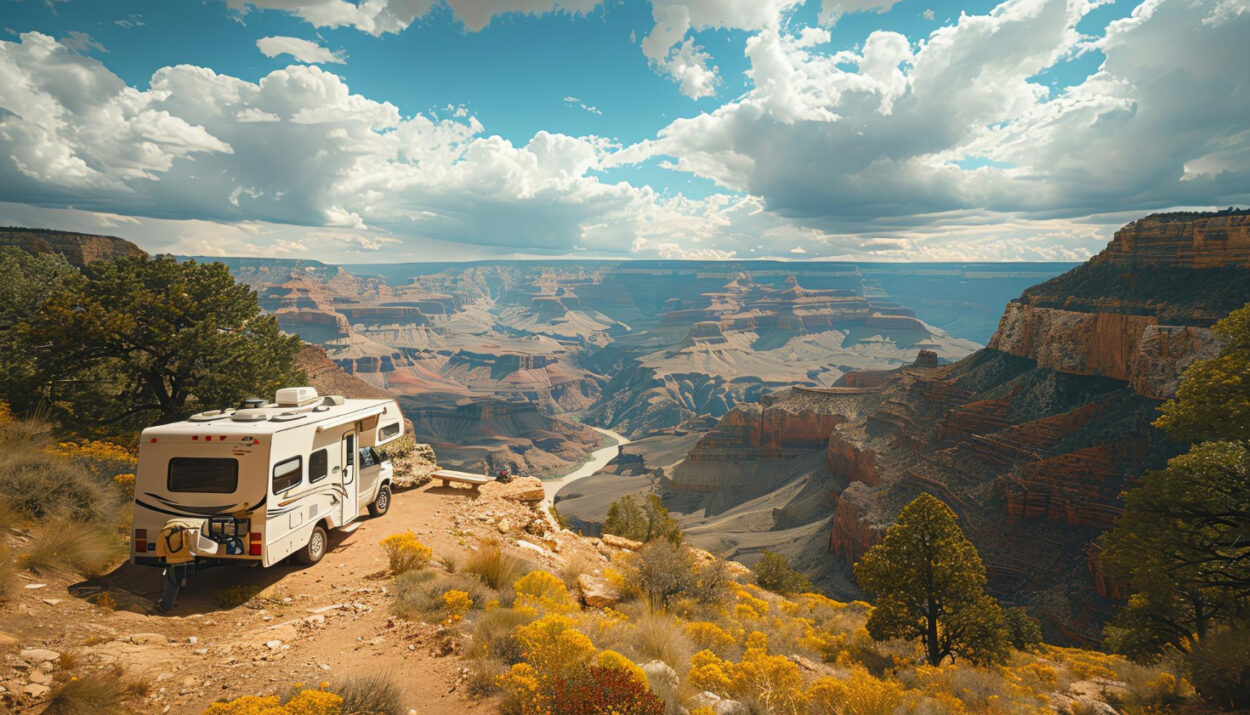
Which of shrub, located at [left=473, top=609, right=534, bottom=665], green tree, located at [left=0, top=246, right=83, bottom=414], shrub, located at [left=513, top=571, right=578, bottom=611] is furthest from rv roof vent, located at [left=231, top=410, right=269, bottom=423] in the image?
green tree, located at [left=0, top=246, right=83, bottom=414]

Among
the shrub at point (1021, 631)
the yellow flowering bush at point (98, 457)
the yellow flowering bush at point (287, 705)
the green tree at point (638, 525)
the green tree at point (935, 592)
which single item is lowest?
the shrub at point (1021, 631)

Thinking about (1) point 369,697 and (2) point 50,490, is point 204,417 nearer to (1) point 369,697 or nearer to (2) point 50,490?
(2) point 50,490

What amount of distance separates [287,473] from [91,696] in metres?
5.55

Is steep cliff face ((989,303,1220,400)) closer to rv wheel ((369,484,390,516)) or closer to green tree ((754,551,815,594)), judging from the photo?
green tree ((754,551,815,594))

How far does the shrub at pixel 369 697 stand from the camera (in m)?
5.42

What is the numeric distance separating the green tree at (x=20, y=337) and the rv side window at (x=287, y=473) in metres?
14.2

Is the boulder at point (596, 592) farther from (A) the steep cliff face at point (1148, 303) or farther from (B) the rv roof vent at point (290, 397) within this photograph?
(A) the steep cliff face at point (1148, 303)

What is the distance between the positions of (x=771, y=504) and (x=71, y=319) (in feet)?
241

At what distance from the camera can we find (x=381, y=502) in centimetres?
1576

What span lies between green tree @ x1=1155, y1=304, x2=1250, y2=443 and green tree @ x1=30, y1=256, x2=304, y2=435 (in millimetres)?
28234

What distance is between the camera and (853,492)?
5228 centimetres

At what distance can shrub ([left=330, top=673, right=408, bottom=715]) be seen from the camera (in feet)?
17.8

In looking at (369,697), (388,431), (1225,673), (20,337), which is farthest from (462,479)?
(1225,673)

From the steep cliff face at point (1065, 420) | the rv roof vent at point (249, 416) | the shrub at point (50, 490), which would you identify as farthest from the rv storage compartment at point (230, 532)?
the steep cliff face at point (1065, 420)
